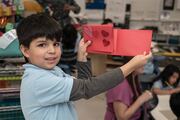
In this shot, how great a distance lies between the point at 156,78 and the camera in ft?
11.3

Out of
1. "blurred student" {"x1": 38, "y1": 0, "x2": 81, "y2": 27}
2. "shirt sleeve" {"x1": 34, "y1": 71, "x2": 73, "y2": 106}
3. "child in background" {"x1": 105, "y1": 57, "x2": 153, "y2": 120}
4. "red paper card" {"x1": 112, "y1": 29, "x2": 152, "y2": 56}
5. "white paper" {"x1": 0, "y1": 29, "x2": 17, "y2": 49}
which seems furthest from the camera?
"blurred student" {"x1": 38, "y1": 0, "x2": 81, "y2": 27}

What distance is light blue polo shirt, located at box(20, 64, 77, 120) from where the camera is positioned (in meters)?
1.06

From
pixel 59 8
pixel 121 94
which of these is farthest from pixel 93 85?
pixel 59 8

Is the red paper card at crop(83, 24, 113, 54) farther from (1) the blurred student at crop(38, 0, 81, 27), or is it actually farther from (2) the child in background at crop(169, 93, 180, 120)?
(1) the blurred student at crop(38, 0, 81, 27)

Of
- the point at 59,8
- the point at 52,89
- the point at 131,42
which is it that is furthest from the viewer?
the point at 59,8

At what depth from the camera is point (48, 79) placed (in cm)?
107

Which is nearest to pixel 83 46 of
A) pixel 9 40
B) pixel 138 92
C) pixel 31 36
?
pixel 31 36

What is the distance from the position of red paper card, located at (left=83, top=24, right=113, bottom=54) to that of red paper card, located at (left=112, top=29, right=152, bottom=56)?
26mm

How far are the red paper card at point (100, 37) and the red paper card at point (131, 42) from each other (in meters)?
0.03

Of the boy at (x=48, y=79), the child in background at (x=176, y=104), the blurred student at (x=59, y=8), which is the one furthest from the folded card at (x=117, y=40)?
the blurred student at (x=59, y=8)

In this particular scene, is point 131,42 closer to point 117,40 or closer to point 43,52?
point 117,40

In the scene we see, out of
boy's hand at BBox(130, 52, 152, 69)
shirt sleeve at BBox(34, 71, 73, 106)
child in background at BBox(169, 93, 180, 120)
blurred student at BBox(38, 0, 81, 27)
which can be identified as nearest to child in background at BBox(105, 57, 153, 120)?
child in background at BBox(169, 93, 180, 120)

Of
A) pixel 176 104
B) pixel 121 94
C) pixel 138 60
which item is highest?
pixel 138 60

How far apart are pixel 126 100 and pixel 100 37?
27.4 inches
